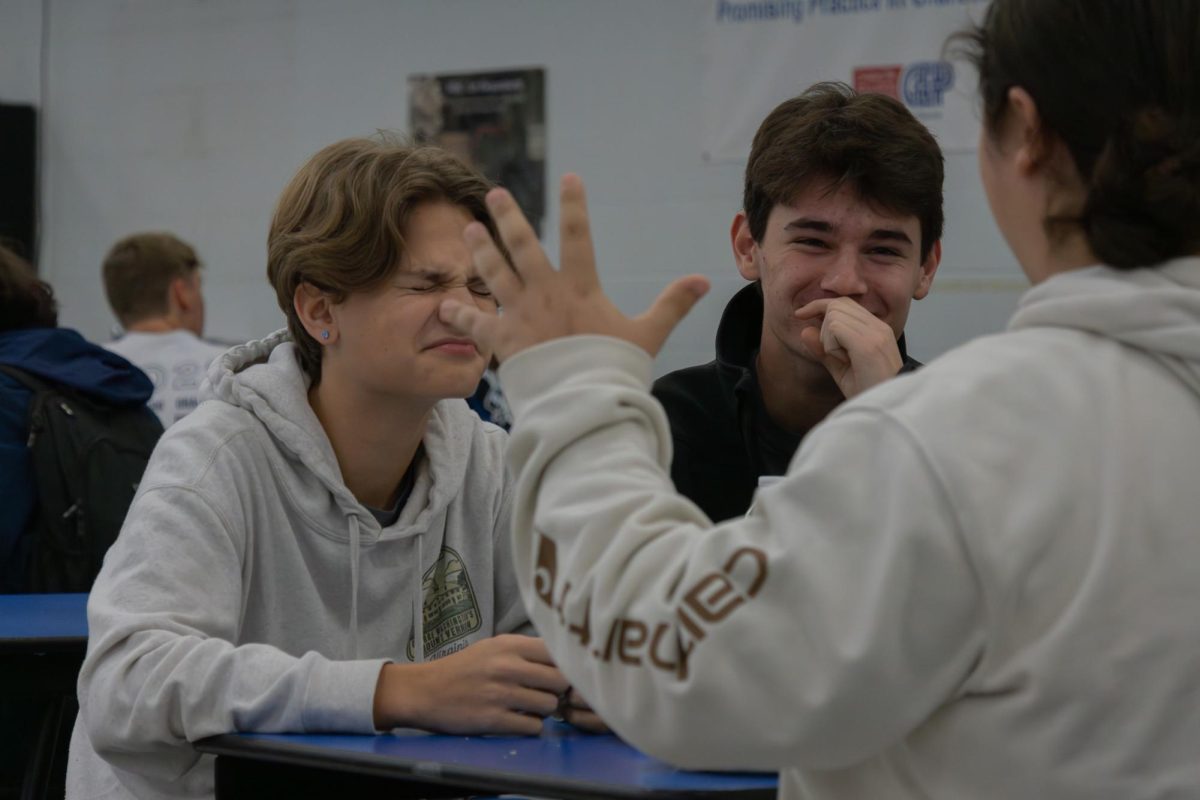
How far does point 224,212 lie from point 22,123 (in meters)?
1.16

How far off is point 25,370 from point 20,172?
3776mm

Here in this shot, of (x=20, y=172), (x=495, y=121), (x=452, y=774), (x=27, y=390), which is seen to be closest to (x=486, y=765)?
(x=452, y=774)

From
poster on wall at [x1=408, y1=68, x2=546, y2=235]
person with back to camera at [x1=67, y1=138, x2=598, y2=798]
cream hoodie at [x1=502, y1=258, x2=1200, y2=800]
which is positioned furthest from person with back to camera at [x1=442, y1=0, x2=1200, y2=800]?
poster on wall at [x1=408, y1=68, x2=546, y2=235]

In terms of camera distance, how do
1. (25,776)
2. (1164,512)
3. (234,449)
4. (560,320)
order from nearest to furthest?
(1164,512) < (560,320) < (234,449) < (25,776)

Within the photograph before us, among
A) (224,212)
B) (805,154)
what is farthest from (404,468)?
(224,212)

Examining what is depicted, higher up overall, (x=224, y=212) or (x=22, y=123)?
(x=22, y=123)

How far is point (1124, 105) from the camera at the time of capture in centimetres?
83

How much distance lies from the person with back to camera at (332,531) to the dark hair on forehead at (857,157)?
0.46m

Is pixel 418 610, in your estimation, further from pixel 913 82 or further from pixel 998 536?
pixel 913 82

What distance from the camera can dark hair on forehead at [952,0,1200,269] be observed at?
0.82 m

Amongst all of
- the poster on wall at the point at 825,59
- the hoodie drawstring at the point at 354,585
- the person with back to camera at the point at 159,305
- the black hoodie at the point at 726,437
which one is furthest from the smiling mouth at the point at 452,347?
the poster on wall at the point at 825,59

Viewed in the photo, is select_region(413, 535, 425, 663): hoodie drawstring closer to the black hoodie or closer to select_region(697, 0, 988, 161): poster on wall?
the black hoodie

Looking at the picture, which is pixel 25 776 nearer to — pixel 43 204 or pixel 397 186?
pixel 397 186

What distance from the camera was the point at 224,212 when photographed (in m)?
6.18
